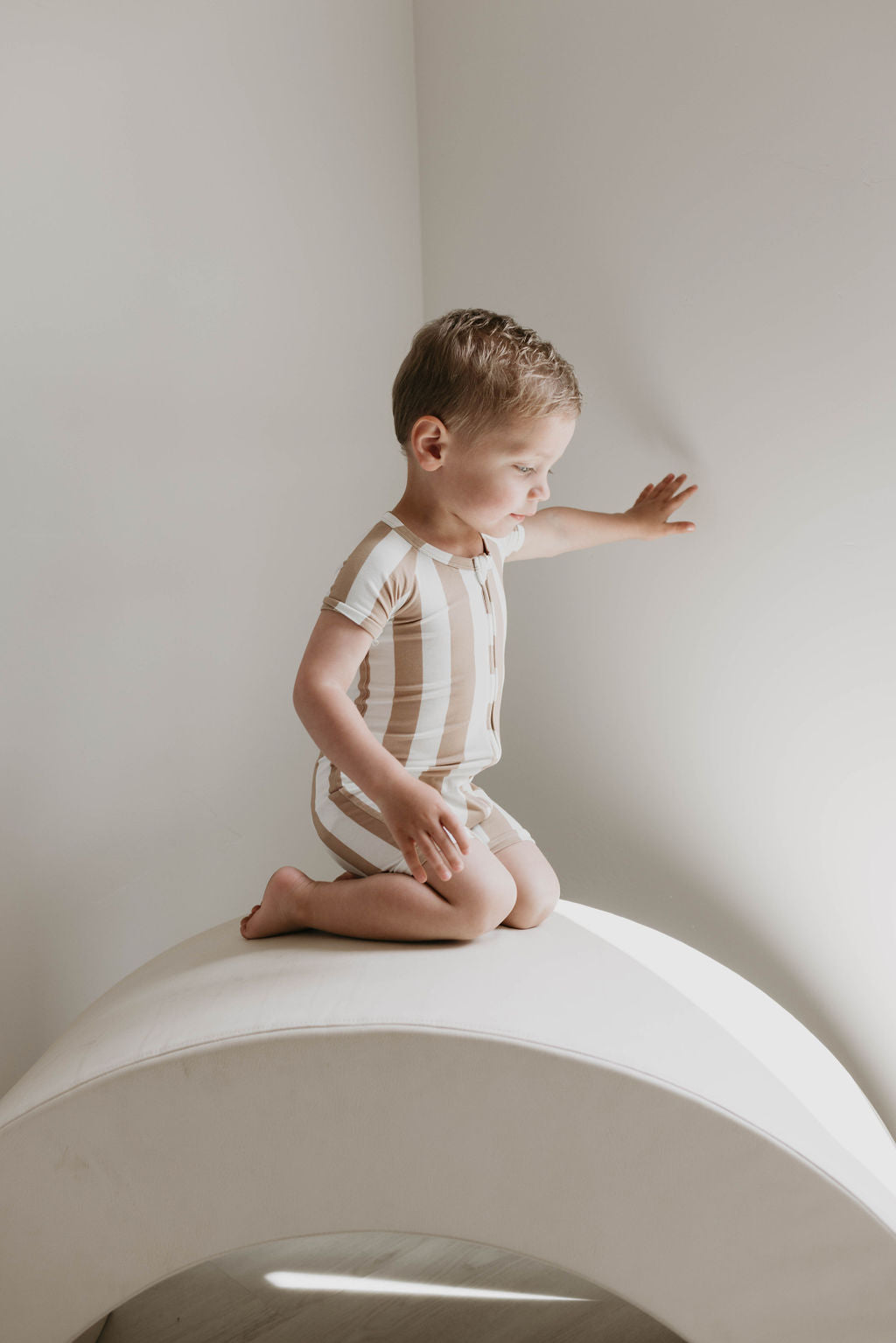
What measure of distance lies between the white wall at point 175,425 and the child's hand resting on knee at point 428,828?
24.2 inches

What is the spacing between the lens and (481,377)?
3.91 feet

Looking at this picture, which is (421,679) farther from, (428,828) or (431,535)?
(428,828)

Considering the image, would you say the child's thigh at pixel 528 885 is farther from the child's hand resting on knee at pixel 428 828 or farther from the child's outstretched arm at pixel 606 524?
the child's outstretched arm at pixel 606 524

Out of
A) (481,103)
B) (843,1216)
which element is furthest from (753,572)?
(481,103)

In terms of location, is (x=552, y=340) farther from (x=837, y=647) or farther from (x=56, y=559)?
(x=56, y=559)

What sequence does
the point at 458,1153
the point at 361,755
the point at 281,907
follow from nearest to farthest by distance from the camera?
the point at 458,1153, the point at 361,755, the point at 281,907

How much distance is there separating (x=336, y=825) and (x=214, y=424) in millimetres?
644

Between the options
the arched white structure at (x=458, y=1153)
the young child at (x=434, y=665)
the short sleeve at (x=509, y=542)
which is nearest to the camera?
the arched white structure at (x=458, y=1153)

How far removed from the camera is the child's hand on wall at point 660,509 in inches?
57.5

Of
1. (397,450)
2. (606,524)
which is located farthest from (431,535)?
(397,450)

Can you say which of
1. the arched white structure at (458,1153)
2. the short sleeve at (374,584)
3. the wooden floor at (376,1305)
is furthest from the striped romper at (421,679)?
the wooden floor at (376,1305)

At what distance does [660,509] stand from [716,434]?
12 cm

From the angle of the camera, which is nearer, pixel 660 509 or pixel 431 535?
pixel 431 535

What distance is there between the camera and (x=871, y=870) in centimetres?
134
